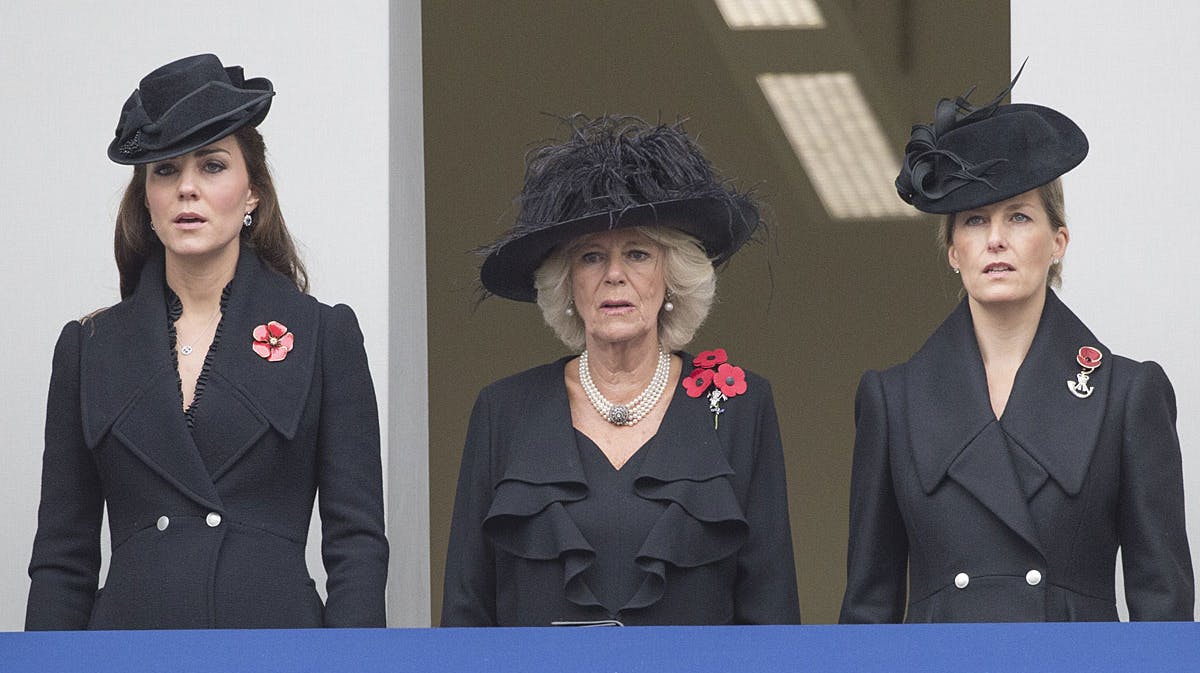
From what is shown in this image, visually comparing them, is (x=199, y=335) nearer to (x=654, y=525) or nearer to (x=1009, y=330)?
(x=654, y=525)

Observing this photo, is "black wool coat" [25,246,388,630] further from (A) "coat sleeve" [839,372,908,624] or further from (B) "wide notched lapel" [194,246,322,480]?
(A) "coat sleeve" [839,372,908,624]

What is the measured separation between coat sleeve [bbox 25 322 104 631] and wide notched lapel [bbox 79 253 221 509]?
1.8 inches

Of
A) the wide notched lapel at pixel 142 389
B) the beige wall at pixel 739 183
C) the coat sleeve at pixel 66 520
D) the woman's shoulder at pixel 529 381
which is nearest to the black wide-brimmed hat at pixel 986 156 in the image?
the woman's shoulder at pixel 529 381

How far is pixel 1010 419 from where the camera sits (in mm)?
3299

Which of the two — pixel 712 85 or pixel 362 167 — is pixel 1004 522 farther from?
pixel 712 85

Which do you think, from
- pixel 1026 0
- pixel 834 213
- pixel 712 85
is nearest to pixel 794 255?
pixel 834 213

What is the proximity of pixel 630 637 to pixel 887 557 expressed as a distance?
92 cm

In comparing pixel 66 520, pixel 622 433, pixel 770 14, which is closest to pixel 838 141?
pixel 770 14

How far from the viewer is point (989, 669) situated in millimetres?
2537

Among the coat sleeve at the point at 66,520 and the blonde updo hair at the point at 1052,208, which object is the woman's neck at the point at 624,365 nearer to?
the blonde updo hair at the point at 1052,208

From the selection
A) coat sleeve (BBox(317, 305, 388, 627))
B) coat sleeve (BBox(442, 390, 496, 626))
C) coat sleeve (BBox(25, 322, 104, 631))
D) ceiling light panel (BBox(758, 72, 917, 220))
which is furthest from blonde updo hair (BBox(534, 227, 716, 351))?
ceiling light panel (BBox(758, 72, 917, 220))

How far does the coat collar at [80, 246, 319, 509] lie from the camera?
326 centimetres

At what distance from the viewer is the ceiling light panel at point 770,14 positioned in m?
6.61

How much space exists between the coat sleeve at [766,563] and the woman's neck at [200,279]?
0.94 metres
